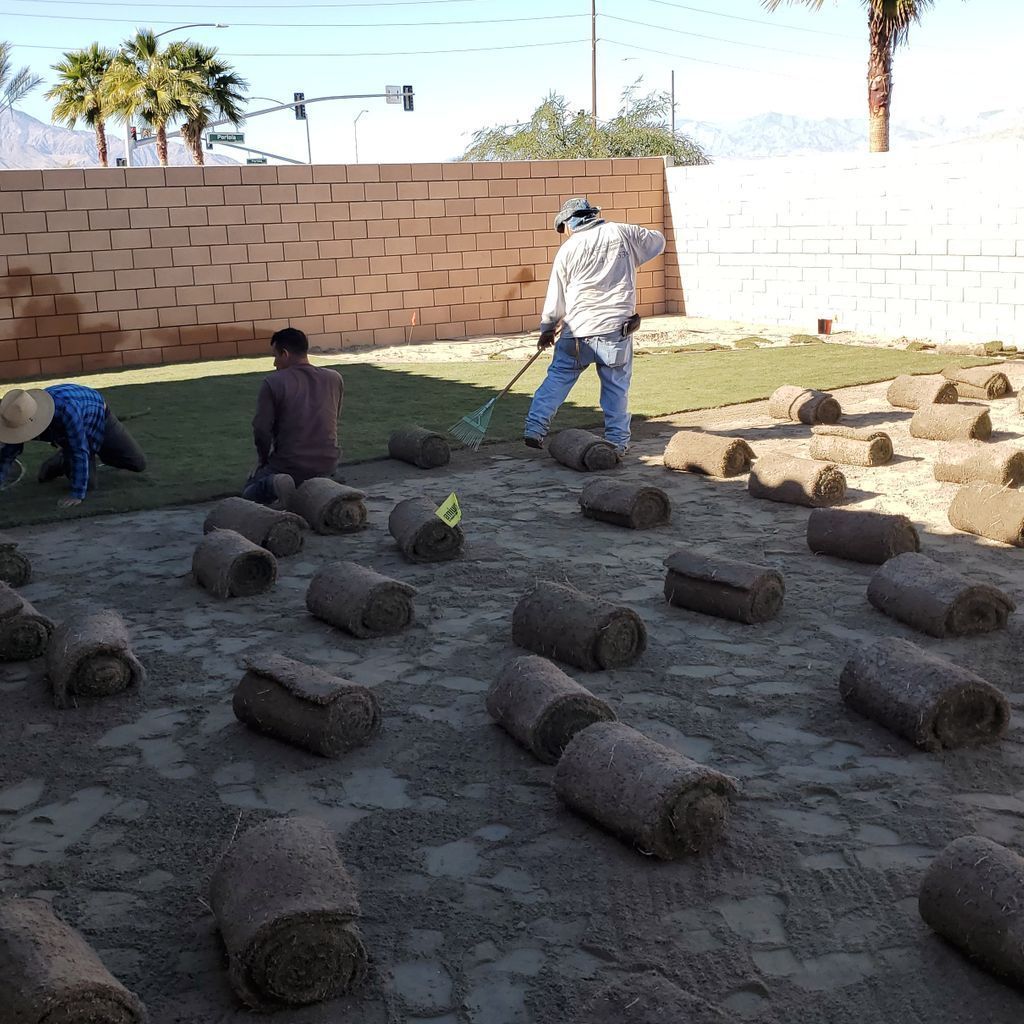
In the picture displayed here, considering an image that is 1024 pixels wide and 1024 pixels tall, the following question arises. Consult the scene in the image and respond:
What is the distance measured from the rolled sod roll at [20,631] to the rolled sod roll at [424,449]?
3767mm

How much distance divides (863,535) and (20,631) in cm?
404

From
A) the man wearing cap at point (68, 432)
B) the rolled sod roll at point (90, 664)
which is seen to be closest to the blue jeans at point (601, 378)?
the man wearing cap at point (68, 432)

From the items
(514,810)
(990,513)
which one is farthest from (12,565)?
(990,513)

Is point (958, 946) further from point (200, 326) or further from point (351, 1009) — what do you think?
point (200, 326)

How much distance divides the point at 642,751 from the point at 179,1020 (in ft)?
4.84

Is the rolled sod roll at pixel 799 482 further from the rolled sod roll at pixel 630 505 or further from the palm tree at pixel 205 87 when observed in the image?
the palm tree at pixel 205 87

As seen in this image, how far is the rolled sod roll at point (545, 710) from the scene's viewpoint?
13.0ft

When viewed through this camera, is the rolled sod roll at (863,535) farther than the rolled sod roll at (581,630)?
Yes

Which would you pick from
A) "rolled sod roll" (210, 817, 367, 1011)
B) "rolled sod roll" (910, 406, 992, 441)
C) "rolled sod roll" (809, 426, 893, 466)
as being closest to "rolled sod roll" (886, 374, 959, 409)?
"rolled sod roll" (910, 406, 992, 441)

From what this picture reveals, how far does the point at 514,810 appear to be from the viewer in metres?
3.69

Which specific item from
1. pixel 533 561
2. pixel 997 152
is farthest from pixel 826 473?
pixel 997 152

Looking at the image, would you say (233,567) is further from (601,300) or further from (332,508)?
(601,300)

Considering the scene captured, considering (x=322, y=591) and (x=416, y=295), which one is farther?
(x=416, y=295)

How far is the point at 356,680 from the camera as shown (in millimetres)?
4773
